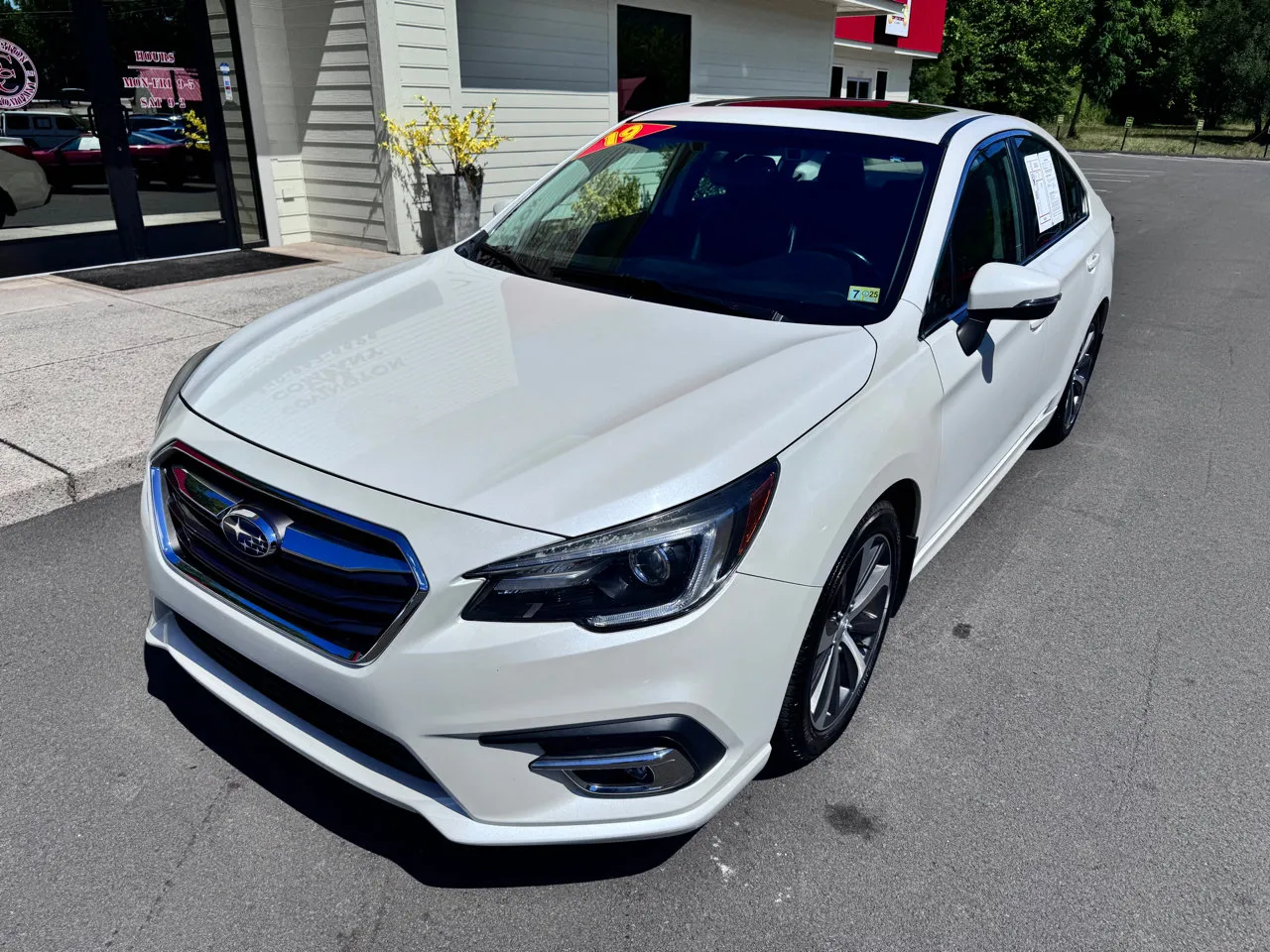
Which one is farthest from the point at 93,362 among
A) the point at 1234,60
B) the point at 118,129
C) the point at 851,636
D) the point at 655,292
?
the point at 1234,60

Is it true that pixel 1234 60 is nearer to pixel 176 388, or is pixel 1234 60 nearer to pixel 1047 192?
pixel 1047 192

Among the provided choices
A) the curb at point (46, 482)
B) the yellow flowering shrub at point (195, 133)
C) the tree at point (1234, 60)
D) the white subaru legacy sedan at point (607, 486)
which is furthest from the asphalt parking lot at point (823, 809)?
the tree at point (1234, 60)

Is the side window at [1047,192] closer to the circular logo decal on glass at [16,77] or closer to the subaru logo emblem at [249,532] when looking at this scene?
the subaru logo emblem at [249,532]

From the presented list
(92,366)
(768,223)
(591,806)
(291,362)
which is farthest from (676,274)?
(92,366)

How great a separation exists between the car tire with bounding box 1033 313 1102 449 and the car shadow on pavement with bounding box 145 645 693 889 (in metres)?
3.43

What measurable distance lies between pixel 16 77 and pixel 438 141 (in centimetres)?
366

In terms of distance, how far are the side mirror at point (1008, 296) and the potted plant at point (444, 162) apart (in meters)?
7.42

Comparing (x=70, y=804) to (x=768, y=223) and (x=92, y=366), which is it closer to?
(x=768, y=223)

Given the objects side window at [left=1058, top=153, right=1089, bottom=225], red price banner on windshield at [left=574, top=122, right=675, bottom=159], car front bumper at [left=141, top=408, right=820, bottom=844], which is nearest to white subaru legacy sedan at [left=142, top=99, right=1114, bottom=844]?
car front bumper at [left=141, top=408, right=820, bottom=844]

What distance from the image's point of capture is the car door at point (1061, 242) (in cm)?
385

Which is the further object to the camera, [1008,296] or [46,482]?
[46,482]

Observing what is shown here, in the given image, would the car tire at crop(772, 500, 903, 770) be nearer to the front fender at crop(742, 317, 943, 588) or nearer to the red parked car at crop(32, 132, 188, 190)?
the front fender at crop(742, 317, 943, 588)

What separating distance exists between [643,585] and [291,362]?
1.30 m

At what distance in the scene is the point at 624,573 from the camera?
191 cm
